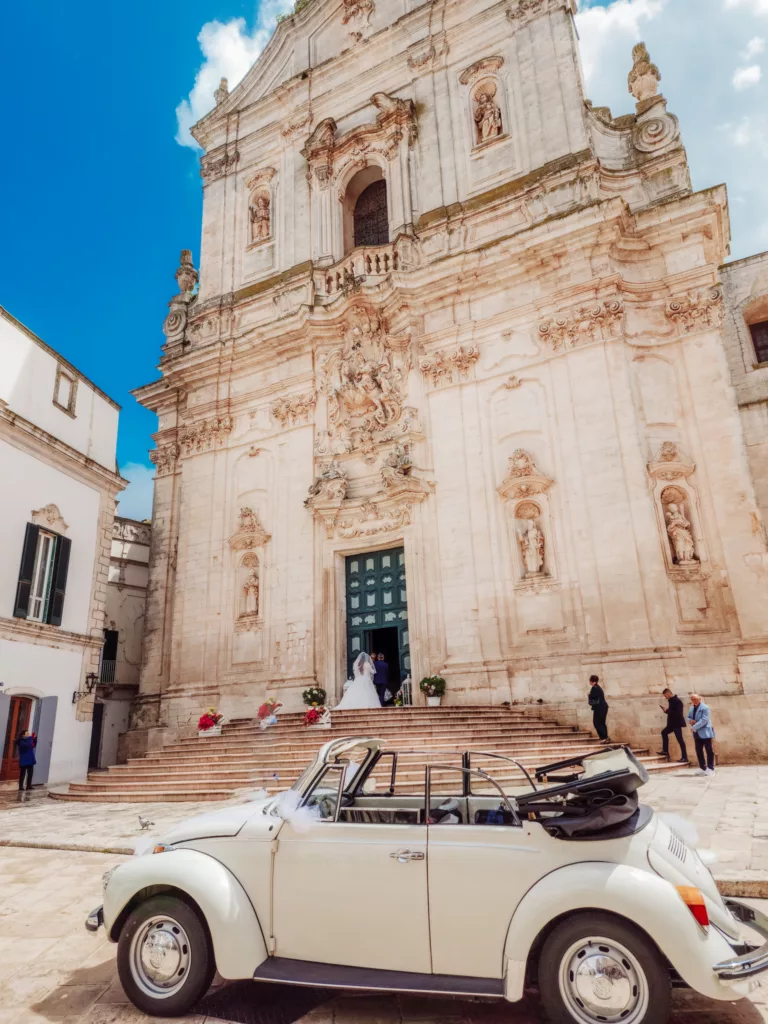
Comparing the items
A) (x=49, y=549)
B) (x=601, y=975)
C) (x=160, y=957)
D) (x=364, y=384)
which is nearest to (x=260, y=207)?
(x=364, y=384)

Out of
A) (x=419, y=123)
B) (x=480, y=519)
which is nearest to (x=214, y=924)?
(x=480, y=519)

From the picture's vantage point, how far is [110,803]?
11547 millimetres

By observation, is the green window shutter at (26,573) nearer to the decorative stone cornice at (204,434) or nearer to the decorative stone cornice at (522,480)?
the decorative stone cornice at (204,434)

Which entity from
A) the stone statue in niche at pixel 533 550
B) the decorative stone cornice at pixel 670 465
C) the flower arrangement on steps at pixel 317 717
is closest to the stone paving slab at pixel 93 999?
the flower arrangement on steps at pixel 317 717

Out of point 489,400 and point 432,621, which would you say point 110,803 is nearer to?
point 432,621

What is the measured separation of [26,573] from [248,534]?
5.81 metres

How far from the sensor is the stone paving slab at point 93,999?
3.38m

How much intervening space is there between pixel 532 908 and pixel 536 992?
918mm

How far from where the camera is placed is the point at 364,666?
15961 mm

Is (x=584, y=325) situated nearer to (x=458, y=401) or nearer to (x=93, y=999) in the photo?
(x=458, y=401)

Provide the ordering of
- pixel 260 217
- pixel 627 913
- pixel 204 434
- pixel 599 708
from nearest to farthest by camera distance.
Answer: pixel 627 913 → pixel 599 708 → pixel 204 434 → pixel 260 217

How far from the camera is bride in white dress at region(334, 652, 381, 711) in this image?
50.8 feet

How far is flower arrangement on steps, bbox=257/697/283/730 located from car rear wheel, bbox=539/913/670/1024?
40.4ft

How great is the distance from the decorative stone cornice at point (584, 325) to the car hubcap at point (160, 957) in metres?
14.7
